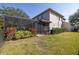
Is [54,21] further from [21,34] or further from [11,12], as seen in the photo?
[11,12]

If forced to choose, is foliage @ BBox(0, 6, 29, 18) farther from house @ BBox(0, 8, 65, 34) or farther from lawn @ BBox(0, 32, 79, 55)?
lawn @ BBox(0, 32, 79, 55)

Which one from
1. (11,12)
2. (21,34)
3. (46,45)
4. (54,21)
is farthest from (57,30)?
(11,12)

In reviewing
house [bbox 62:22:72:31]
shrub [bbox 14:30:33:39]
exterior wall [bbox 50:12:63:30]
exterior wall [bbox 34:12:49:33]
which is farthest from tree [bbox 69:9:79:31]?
shrub [bbox 14:30:33:39]

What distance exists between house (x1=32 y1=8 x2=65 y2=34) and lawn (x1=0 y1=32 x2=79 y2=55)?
119 mm

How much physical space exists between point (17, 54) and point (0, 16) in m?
0.54

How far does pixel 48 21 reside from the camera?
6691mm

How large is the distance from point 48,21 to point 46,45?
0.32 meters

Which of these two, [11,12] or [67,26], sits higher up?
[11,12]

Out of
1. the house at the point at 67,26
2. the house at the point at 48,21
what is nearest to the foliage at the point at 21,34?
the house at the point at 48,21

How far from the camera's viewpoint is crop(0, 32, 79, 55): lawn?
21.7 ft

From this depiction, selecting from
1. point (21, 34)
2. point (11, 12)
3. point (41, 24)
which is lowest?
point (21, 34)

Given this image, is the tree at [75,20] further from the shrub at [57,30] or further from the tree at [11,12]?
the tree at [11,12]

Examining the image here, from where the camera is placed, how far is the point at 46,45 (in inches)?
263

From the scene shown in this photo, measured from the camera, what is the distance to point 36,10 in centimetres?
668
